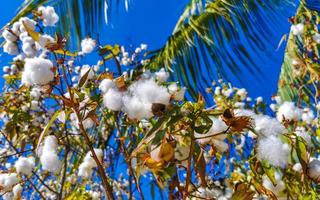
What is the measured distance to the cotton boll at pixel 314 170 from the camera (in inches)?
28.2

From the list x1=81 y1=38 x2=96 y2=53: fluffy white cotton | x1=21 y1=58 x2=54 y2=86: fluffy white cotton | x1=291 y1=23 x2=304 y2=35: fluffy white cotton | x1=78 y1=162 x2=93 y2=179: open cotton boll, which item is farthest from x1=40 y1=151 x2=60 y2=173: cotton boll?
x1=291 y1=23 x2=304 y2=35: fluffy white cotton

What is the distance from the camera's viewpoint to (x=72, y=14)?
2.68 metres

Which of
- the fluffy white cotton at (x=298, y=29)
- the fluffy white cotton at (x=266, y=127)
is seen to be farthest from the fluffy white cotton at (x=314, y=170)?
the fluffy white cotton at (x=298, y=29)

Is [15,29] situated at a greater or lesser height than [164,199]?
greater

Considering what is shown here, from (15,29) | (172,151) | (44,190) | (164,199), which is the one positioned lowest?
(172,151)

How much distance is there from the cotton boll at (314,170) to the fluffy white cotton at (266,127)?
10 cm

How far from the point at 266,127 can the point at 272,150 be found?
4 centimetres

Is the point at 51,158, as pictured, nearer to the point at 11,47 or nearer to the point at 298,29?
the point at 11,47

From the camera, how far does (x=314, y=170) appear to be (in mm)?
723

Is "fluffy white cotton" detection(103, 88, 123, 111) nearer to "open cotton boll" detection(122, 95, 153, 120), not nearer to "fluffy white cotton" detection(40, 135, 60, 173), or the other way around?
"open cotton boll" detection(122, 95, 153, 120)

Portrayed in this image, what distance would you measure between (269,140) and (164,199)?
1103 mm

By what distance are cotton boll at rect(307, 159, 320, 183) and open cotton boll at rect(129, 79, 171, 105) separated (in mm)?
247

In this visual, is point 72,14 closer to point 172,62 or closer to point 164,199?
point 172,62

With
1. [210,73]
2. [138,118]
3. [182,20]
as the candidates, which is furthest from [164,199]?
[182,20]
